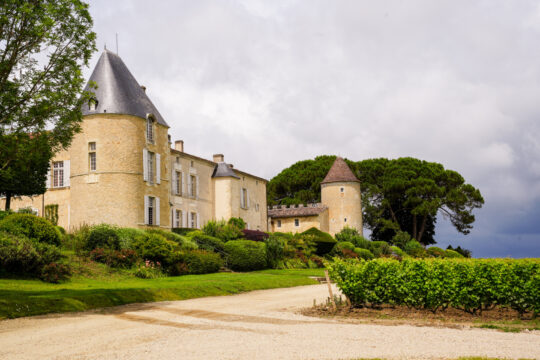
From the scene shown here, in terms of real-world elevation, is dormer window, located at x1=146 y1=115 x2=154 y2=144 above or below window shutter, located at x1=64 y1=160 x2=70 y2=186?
above

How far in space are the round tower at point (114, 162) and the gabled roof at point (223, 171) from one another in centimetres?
1115

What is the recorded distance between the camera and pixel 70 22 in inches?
483

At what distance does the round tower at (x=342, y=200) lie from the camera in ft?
165

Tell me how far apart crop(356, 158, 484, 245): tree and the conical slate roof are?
104ft

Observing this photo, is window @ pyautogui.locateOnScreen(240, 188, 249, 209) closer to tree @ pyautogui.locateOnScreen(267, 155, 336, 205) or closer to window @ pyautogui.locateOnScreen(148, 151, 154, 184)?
window @ pyautogui.locateOnScreen(148, 151, 154, 184)

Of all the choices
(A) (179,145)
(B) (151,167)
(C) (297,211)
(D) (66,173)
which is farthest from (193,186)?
(C) (297,211)

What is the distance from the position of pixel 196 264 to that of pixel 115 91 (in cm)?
1254

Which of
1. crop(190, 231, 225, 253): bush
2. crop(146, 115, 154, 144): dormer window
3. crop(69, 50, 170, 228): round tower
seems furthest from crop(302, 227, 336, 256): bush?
crop(146, 115, 154, 144): dormer window

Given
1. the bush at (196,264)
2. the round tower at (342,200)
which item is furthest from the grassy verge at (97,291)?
the round tower at (342,200)

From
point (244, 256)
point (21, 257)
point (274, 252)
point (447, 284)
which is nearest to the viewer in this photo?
point (447, 284)

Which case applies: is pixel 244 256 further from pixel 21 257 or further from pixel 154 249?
pixel 21 257

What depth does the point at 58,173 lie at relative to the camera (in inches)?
1257

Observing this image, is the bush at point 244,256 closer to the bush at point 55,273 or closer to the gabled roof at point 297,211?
the bush at point 55,273

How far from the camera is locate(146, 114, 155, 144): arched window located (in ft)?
98.9
